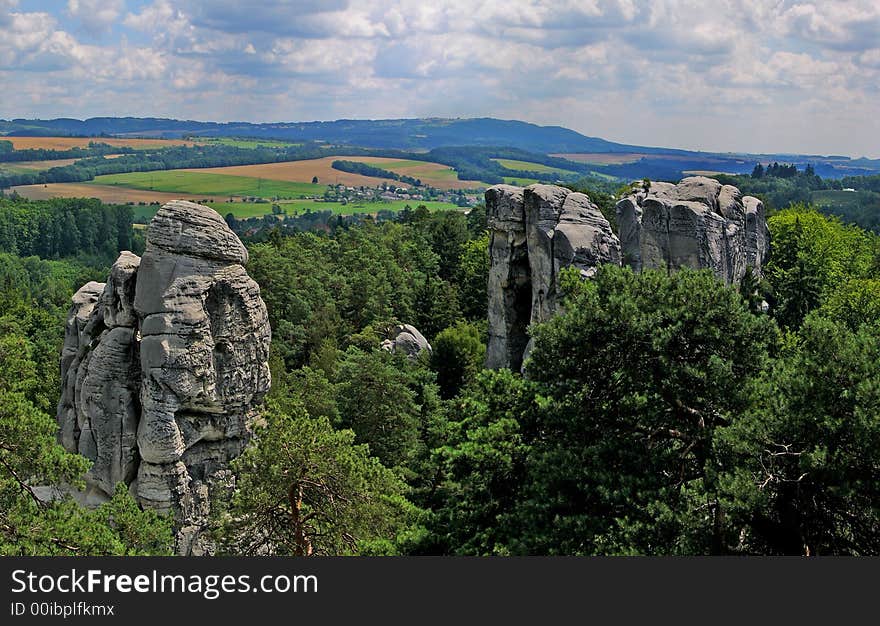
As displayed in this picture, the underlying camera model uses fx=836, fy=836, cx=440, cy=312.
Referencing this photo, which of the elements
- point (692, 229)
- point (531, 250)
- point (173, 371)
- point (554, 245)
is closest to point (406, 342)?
point (531, 250)

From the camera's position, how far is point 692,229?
4356cm

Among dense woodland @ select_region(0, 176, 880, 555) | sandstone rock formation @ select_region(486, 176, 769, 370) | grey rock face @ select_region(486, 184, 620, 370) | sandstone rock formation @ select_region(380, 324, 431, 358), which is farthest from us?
sandstone rock formation @ select_region(380, 324, 431, 358)

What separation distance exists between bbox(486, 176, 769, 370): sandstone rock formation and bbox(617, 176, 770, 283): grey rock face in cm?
5

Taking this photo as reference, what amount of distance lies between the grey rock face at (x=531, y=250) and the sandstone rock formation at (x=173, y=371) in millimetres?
12471

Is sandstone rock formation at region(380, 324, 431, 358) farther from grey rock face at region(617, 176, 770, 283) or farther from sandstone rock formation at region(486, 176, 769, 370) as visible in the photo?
grey rock face at region(617, 176, 770, 283)

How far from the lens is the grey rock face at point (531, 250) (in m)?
35.9

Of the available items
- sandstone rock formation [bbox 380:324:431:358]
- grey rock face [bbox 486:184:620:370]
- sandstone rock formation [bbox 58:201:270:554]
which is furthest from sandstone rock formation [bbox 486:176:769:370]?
sandstone rock formation [bbox 58:201:270:554]

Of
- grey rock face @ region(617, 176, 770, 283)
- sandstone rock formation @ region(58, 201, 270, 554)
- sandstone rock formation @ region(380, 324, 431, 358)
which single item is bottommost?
sandstone rock formation @ region(380, 324, 431, 358)

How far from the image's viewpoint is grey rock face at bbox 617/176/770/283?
43656mm

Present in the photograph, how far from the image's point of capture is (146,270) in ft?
86.1

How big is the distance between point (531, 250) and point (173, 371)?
18006mm

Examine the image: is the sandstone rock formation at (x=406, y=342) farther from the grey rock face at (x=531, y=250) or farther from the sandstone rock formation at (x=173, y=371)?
the sandstone rock formation at (x=173, y=371)

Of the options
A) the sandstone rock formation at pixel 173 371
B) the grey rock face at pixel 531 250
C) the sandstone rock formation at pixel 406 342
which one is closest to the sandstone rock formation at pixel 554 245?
the grey rock face at pixel 531 250

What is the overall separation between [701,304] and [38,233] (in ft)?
492
